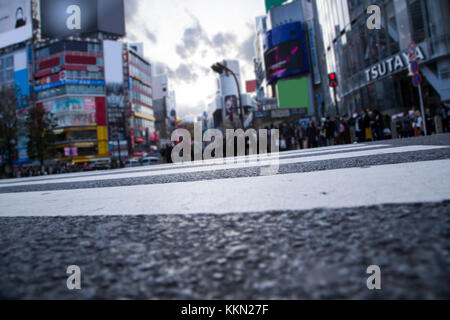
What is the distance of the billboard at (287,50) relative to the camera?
55688mm

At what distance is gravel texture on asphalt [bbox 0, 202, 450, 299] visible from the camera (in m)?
0.56

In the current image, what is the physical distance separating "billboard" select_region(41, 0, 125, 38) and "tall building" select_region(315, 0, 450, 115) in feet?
160

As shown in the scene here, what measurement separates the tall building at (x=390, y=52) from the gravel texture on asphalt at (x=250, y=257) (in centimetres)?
1997

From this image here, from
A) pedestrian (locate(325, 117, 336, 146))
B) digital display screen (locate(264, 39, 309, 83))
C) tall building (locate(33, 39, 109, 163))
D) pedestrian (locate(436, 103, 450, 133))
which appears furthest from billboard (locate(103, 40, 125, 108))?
pedestrian (locate(436, 103, 450, 133))

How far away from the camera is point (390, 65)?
70.2 ft

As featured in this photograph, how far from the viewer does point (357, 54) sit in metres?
25.7

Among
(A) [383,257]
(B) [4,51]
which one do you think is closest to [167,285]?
(A) [383,257]

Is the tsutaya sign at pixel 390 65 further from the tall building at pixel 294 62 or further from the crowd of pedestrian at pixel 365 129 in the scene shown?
the tall building at pixel 294 62

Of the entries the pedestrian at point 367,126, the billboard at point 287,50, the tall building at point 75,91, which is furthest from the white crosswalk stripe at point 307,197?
the billboard at point 287,50

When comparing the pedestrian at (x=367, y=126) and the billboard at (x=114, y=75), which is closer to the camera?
the pedestrian at (x=367, y=126)

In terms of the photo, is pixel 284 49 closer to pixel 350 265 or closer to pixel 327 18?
pixel 327 18

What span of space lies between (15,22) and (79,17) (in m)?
13.6

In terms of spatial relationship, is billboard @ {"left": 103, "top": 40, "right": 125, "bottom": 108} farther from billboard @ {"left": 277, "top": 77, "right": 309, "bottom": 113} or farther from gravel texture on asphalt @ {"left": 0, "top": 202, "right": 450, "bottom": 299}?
gravel texture on asphalt @ {"left": 0, "top": 202, "right": 450, "bottom": 299}
